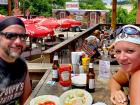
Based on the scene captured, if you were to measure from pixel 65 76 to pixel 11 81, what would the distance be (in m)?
0.59

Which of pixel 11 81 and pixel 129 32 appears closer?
pixel 129 32

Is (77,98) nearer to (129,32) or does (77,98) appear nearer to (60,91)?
(60,91)

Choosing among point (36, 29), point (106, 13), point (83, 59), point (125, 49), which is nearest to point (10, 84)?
point (83, 59)

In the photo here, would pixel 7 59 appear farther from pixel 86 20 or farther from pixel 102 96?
pixel 86 20

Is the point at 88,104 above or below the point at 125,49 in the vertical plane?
below

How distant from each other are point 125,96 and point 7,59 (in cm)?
135

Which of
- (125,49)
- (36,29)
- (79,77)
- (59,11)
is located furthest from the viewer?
(59,11)

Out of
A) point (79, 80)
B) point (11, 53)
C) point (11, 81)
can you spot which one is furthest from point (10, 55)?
point (79, 80)

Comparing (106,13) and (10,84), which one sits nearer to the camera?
(10,84)

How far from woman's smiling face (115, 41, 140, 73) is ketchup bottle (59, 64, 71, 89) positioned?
1.04 meters

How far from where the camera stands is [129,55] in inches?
85.3

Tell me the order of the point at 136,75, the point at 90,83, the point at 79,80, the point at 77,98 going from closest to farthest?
the point at 136,75, the point at 77,98, the point at 90,83, the point at 79,80

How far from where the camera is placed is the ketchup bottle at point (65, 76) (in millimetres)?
3161

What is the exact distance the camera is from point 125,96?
261 centimetres
